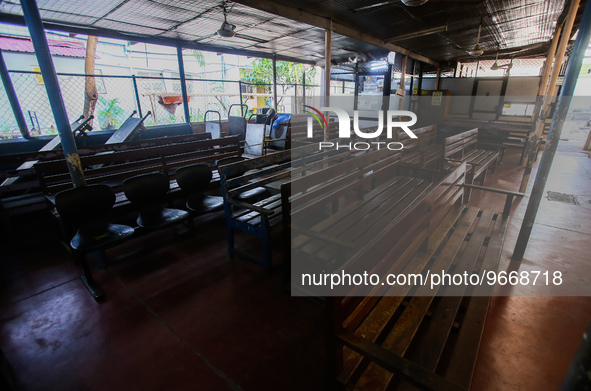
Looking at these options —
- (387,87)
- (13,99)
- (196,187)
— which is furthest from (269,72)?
(196,187)

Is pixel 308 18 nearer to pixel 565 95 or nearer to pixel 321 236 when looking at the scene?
pixel 565 95

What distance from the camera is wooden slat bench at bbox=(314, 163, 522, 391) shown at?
4.02ft

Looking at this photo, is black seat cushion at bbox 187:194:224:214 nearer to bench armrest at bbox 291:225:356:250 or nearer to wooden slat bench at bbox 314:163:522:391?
bench armrest at bbox 291:225:356:250

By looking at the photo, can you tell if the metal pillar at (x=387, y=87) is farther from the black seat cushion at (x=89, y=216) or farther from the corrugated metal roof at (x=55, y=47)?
the corrugated metal roof at (x=55, y=47)

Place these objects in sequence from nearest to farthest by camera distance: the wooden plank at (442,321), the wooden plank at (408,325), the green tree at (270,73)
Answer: the wooden plank at (408,325) → the wooden plank at (442,321) → the green tree at (270,73)

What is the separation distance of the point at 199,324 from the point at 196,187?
1893 mm

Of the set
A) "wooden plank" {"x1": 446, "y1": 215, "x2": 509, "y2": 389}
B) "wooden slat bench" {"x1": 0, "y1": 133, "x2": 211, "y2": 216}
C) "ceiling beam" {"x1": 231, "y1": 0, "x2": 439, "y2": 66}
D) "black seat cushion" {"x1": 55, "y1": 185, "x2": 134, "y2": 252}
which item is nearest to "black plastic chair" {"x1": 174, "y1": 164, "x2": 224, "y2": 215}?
"black seat cushion" {"x1": 55, "y1": 185, "x2": 134, "y2": 252}

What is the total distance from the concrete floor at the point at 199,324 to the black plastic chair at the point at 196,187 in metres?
0.49

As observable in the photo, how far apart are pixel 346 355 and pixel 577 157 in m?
10.8

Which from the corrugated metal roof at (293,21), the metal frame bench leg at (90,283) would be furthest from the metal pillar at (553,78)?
the metal frame bench leg at (90,283)

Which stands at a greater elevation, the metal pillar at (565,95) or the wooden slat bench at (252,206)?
the metal pillar at (565,95)

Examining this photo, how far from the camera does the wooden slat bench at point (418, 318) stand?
4.02ft

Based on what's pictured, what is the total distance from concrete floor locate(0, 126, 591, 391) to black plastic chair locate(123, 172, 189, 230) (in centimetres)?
48

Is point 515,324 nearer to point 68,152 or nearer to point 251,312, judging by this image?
point 251,312
